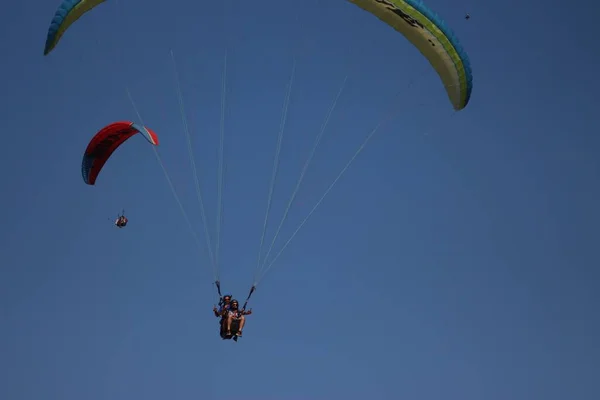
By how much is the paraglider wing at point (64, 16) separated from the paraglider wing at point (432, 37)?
591 centimetres

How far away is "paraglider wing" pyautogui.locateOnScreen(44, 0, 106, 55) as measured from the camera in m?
25.1

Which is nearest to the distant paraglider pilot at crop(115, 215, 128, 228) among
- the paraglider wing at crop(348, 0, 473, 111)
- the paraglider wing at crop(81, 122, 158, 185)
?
the paraglider wing at crop(81, 122, 158, 185)

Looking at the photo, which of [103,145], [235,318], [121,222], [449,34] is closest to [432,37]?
[449,34]

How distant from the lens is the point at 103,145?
2978 centimetres

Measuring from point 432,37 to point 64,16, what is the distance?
8176mm

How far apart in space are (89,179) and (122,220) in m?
3.16

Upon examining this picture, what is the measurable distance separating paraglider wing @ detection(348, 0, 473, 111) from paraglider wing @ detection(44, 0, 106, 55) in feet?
19.4

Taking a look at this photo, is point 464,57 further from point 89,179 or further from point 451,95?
point 89,179

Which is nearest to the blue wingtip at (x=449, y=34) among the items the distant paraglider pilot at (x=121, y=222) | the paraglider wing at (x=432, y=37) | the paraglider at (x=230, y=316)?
the paraglider wing at (x=432, y=37)

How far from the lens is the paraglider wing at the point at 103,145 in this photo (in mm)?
29062

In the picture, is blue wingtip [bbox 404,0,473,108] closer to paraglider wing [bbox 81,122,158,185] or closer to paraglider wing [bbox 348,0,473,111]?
paraglider wing [bbox 348,0,473,111]

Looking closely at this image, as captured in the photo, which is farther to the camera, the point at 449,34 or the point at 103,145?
the point at 103,145

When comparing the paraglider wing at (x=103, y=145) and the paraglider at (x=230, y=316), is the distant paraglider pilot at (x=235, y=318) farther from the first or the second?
the paraglider wing at (x=103, y=145)

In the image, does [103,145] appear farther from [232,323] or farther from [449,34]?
[449,34]
